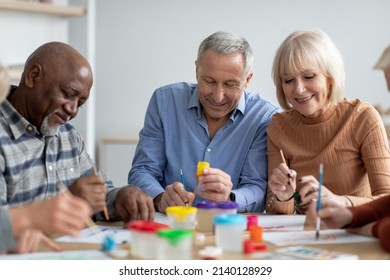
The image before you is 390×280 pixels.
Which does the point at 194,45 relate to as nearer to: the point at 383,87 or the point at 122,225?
the point at 383,87

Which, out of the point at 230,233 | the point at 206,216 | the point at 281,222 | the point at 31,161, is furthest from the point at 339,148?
the point at 31,161

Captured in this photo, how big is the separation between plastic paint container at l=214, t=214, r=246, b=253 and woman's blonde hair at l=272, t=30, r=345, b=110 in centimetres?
89

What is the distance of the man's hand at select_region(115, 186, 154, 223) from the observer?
170 centimetres

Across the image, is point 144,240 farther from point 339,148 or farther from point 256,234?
point 339,148

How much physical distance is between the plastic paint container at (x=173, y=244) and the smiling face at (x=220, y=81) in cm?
106

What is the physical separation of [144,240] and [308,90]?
3.44ft

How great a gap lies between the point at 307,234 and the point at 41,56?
89 cm

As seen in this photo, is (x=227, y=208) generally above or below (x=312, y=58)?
below

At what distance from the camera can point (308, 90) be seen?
215 cm

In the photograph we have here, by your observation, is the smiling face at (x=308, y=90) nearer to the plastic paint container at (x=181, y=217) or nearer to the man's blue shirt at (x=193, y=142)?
the man's blue shirt at (x=193, y=142)

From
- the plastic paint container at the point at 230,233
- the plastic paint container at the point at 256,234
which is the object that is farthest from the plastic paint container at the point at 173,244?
the plastic paint container at the point at 256,234

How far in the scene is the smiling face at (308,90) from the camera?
2.14 m

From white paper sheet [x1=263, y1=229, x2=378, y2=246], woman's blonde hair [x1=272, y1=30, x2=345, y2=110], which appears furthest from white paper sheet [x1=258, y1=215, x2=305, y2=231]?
woman's blonde hair [x1=272, y1=30, x2=345, y2=110]
